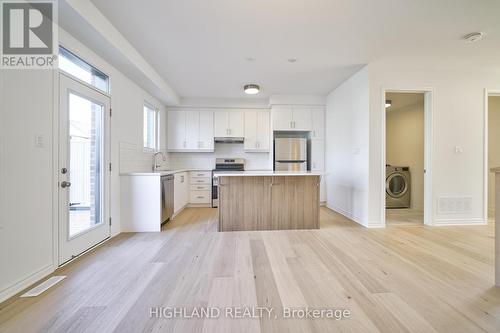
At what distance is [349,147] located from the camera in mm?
4102

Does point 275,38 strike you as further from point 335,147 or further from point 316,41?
point 335,147

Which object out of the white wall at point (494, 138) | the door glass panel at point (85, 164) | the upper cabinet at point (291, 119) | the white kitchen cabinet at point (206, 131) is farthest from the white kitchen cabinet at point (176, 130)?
the white wall at point (494, 138)

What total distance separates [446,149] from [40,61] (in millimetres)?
5495

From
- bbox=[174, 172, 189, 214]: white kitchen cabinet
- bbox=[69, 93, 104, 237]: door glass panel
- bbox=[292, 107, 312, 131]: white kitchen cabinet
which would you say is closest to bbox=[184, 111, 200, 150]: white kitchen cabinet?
bbox=[174, 172, 189, 214]: white kitchen cabinet

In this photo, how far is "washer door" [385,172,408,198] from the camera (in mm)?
5109

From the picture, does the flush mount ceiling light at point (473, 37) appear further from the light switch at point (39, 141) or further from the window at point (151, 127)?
the window at point (151, 127)

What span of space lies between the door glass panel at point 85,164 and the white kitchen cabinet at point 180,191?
1484 millimetres

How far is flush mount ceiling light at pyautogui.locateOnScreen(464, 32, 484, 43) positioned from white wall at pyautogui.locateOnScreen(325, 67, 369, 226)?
1167 millimetres

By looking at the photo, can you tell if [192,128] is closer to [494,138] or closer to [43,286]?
[43,286]

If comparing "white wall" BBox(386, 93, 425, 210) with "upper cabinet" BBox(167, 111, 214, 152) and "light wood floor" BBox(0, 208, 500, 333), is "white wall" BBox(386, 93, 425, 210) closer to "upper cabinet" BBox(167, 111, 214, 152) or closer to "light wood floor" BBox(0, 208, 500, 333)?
"light wood floor" BBox(0, 208, 500, 333)

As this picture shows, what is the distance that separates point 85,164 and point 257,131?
3.76m

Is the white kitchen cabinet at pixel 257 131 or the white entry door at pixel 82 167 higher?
the white kitchen cabinet at pixel 257 131

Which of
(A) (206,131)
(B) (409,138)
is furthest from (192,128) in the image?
(B) (409,138)

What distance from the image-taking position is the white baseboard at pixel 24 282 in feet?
5.44
